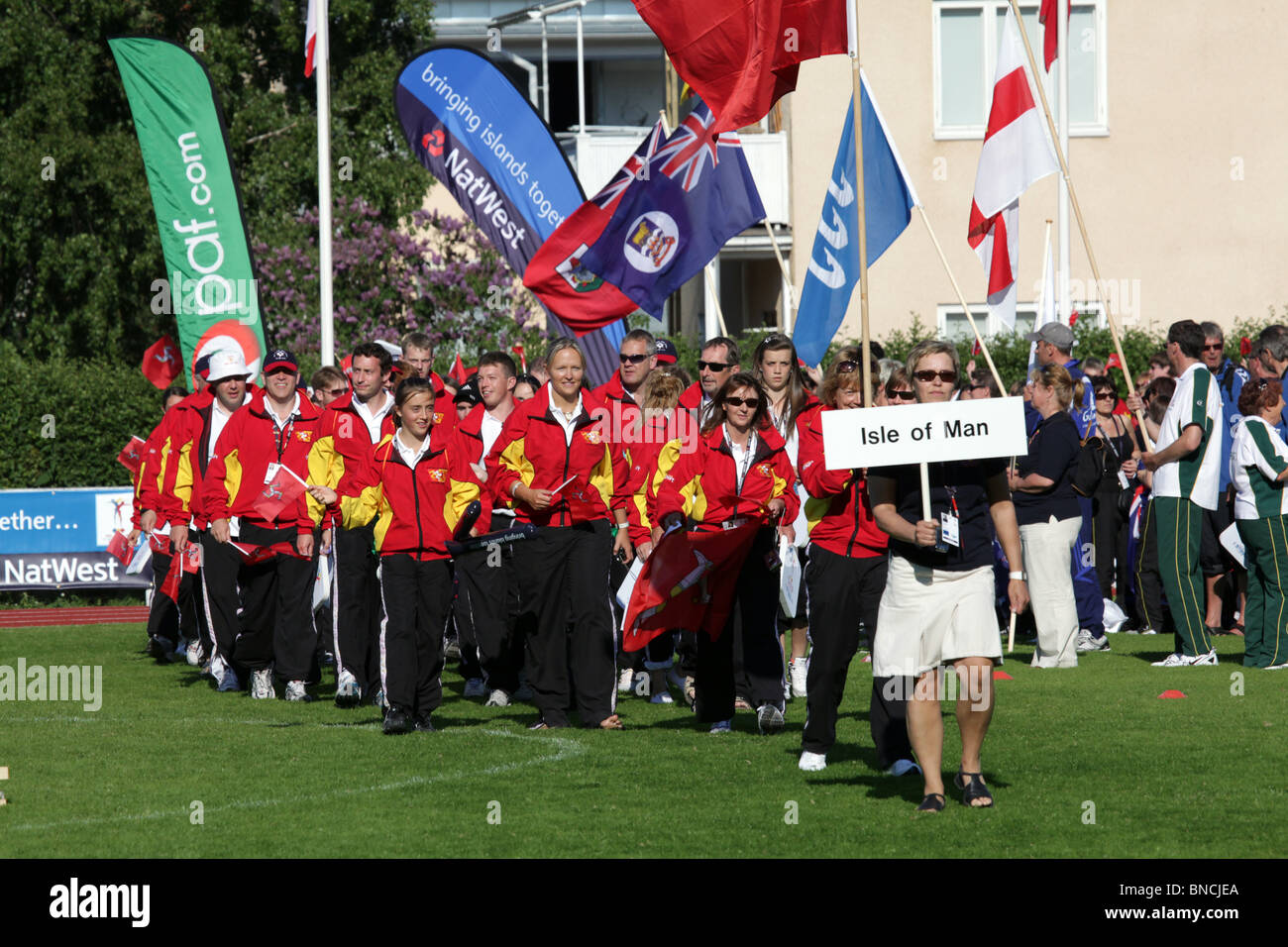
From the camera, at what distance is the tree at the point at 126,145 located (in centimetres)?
2872

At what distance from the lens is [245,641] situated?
41.9ft

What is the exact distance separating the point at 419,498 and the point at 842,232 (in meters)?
3.42

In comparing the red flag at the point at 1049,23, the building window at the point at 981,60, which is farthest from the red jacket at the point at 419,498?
the building window at the point at 981,60

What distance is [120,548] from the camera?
20.4 m

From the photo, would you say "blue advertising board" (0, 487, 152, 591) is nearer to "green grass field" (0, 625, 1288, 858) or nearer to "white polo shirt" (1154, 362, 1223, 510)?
"green grass field" (0, 625, 1288, 858)

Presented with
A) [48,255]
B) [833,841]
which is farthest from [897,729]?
[48,255]

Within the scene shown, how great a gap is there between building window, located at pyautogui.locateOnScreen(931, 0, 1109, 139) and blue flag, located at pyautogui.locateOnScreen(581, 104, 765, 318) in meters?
15.1

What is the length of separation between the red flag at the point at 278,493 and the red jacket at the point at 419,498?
1727 millimetres

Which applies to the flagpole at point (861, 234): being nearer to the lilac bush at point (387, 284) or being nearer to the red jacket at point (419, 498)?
the red jacket at point (419, 498)

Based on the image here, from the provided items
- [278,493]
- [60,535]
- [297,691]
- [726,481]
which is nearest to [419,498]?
[726,481]

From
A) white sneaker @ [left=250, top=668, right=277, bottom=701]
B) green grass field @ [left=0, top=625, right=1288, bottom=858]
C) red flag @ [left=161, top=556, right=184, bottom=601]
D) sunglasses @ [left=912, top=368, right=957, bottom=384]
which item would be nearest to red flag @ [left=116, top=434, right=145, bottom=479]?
red flag @ [left=161, top=556, right=184, bottom=601]

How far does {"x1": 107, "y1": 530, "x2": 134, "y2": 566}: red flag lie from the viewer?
66.5ft

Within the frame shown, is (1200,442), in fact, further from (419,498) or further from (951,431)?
(951,431)

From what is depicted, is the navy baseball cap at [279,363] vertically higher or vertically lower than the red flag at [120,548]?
higher
